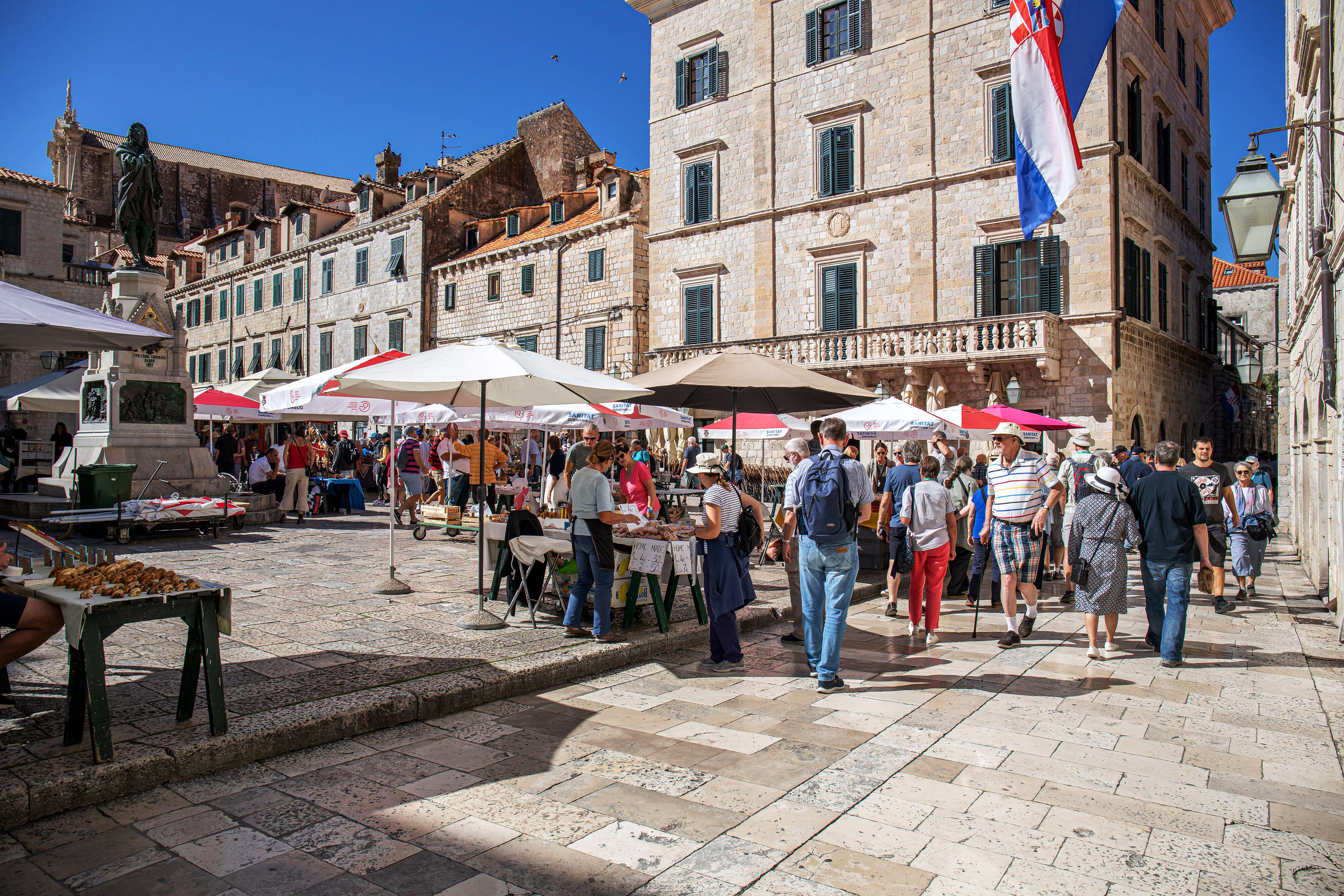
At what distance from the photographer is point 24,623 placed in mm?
3912

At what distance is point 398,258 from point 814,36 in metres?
19.6

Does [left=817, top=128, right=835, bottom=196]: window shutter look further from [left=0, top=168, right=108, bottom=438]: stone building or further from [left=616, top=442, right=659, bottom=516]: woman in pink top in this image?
[left=0, top=168, right=108, bottom=438]: stone building

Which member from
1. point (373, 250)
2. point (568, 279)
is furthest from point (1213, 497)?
point (373, 250)

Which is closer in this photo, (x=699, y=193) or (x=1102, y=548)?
(x=1102, y=548)

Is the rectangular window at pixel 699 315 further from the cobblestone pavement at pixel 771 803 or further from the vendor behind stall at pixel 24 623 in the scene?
the vendor behind stall at pixel 24 623

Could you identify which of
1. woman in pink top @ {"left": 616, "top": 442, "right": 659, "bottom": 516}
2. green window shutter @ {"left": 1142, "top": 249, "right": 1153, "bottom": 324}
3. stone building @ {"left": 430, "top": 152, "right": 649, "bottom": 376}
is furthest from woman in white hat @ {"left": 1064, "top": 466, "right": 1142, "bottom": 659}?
stone building @ {"left": 430, "top": 152, "right": 649, "bottom": 376}

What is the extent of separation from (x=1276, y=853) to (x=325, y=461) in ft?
75.2

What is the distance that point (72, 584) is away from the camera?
393 centimetres

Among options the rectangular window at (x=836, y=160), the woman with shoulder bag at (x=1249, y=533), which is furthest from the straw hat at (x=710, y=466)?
Answer: the rectangular window at (x=836, y=160)

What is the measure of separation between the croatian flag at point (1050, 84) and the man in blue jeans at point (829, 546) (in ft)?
13.1

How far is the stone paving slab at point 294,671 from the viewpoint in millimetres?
3752

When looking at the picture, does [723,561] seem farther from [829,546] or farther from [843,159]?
[843,159]

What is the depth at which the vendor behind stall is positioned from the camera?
391 cm

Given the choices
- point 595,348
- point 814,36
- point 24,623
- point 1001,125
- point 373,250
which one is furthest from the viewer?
point 373,250
